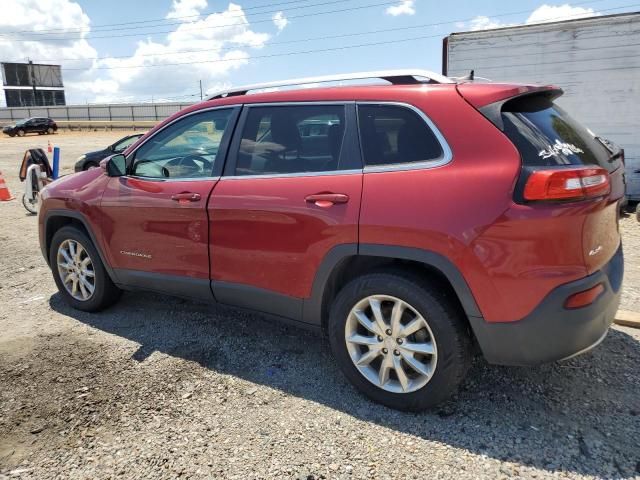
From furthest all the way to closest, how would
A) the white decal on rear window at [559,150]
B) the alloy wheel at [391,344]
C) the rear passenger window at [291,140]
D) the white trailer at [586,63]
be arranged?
the white trailer at [586,63]
the rear passenger window at [291,140]
the alloy wheel at [391,344]
the white decal on rear window at [559,150]

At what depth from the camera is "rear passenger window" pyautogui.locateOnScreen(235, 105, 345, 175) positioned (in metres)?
2.97

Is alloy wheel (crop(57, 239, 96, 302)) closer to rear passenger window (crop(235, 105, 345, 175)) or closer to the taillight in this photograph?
rear passenger window (crop(235, 105, 345, 175))

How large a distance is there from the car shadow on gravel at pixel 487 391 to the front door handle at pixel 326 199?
3.82 ft

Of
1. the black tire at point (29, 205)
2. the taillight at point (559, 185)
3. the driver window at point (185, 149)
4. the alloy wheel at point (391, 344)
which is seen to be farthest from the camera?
the black tire at point (29, 205)

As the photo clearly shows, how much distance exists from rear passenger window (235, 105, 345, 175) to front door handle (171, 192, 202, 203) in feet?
1.13

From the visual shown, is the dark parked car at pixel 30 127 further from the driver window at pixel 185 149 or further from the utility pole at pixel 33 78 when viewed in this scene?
the driver window at pixel 185 149

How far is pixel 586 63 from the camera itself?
7.70m

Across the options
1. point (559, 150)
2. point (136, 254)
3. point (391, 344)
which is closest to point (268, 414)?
point (391, 344)

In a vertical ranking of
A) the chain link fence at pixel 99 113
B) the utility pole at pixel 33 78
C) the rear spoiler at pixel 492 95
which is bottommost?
the rear spoiler at pixel 492 95

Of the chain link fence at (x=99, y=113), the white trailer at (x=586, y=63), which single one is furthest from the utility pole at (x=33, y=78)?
the white trailer at (x=586, y=63)

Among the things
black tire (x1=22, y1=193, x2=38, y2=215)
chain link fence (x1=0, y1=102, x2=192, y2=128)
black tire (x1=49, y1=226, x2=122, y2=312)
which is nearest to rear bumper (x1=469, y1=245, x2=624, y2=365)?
black tire (x1=49, y1=226, x2=122, y2=312)

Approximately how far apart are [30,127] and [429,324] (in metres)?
45.5

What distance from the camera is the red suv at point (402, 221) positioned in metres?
2.38

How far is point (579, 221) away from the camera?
2.34m
